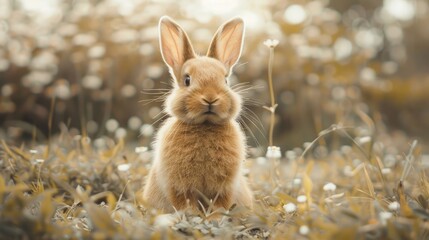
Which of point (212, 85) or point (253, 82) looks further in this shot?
point (253, 82)

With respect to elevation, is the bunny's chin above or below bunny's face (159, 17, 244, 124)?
below

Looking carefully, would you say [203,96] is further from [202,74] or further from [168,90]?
[168,90]

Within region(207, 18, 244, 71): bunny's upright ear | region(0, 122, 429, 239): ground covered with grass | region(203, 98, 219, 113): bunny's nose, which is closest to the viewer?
region(0, 122, 429, 239): ground covered with grass

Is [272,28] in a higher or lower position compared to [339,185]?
higher

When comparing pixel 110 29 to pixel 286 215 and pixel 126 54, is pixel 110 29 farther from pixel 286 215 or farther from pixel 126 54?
pixel 286 215

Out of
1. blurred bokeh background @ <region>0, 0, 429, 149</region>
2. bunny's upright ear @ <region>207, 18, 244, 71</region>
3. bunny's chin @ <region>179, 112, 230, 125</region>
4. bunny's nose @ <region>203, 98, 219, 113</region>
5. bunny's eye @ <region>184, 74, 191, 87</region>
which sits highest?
bunny's upright ear @ <region>207, 18, 244, 71</region>

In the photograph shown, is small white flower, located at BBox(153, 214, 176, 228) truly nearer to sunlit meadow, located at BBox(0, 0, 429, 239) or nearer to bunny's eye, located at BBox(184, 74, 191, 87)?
sunlit meadow, located at BBox(0, 0, 429, 239)

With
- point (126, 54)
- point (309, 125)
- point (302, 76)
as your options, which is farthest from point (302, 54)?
point (126, 54)

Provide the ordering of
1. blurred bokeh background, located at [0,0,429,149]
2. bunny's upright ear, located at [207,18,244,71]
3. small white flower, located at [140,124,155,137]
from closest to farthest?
bunny's upright ear, located at [207,18,244,71] → small white flower, located at [140,124,155,137] → blurred bokeh background, located at [0,0,429,149]

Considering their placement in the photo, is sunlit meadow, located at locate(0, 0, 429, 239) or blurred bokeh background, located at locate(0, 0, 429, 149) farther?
blurred bokeh background, located at locate(0, 0, 429, 149)

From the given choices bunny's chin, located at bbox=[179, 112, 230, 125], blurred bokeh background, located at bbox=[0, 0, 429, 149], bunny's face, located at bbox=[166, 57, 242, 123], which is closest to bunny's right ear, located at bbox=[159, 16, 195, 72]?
bunny's face, located at bbox=[166, 57, 242, 123]
